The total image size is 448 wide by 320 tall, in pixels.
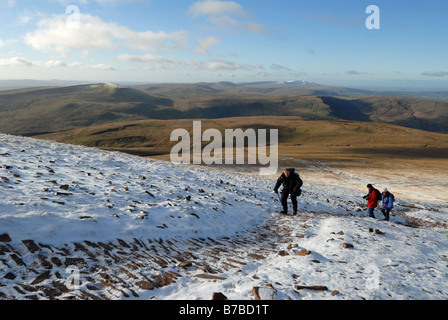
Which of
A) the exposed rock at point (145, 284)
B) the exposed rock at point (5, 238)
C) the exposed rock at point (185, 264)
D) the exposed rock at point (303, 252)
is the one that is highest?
the exposed rock at point (5, 238)

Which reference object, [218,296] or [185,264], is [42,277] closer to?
[185,264]

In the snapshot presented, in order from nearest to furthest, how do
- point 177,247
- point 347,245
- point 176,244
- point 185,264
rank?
point 185,264 → point 177,247 → point 176,244 → point 347,245

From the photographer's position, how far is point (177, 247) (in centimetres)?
920

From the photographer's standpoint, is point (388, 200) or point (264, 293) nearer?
point (264, 293)

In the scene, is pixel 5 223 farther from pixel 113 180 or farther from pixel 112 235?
pixel 113 180

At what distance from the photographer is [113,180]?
578 inches

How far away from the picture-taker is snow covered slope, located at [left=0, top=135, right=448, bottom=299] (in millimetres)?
6363

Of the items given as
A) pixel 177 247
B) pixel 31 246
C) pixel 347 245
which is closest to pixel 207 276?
pixel 177 247

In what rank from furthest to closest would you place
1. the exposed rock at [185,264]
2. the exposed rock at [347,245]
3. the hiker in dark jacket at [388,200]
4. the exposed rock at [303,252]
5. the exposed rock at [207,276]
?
the hiker in dark jacket at [388,200] → the exposed rock at [347,245] → the exposed rock at [303,252] → the exposed rock at [185,264] → the exposed rock at [207,276]

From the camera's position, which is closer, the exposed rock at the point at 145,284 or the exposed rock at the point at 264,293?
the exposed rock at the point at 264,293

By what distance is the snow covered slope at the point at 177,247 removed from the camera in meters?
6.36

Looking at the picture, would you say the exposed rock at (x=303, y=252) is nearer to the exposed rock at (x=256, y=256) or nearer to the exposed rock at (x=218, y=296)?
the exposed rock at (x=256, y=256)

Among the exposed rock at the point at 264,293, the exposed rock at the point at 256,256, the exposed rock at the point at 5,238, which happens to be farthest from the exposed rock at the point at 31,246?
the exposed rock at the point at 256,256

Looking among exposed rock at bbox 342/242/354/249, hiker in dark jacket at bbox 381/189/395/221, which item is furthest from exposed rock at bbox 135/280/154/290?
hiker in dark jacket at bbox 381/189/395/221
